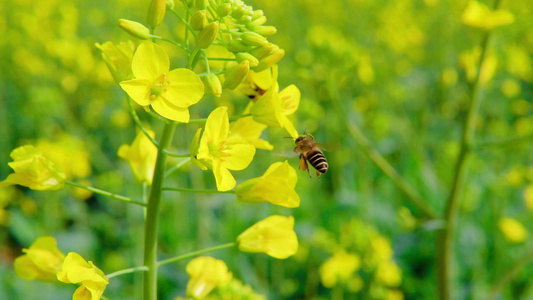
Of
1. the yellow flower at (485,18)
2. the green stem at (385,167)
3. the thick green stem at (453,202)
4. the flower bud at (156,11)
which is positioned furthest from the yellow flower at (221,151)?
the yellow flower at (485,18)

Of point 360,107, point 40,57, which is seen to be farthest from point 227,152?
point 40,57

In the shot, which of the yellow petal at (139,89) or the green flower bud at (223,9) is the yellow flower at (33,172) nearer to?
the yellow petal at (139,89)

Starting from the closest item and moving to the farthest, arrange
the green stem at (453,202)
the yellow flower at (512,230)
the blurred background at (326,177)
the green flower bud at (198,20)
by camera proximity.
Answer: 1. the green flower bud at (198,20)
2. the green stem at (453,202)
3. the blurred background at (326,177)
4. the yellow flower at (512,230)

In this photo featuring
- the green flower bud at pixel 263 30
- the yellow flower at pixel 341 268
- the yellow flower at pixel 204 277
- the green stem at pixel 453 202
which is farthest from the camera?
the yellow flower at pixel 341 268

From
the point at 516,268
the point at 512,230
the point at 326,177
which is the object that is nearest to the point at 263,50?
the point at 516,268

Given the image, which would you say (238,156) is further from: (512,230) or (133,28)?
(512,230)

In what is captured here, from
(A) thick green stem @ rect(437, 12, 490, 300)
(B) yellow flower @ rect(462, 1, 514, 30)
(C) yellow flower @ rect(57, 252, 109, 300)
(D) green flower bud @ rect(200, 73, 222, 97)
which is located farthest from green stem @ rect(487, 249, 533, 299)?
(C) yellow flower @ rect(57, 252, 109, 300)
